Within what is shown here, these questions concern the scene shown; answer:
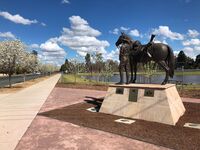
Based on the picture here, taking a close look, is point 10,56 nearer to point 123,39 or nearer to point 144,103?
point 123,39

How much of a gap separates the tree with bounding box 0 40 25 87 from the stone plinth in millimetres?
14212

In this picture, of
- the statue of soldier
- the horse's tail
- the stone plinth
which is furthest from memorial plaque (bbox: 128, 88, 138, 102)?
the horse's tail

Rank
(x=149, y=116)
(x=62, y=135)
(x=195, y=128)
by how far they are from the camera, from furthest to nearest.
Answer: (x=149, y=116)
(x=195, y=128)
(x=62, y=135)

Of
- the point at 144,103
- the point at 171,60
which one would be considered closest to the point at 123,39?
the point at 171,60

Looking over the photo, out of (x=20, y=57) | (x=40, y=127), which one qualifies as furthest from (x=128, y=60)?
(x=20, y=57)

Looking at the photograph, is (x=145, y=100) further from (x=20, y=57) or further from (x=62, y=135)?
(x=20, y=57)

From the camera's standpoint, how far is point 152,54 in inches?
328

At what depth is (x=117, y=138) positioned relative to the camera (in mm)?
5543

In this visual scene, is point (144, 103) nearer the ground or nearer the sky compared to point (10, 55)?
nearer the ground

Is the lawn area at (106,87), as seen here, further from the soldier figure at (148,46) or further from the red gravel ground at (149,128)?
the soldier figure at (148,46)

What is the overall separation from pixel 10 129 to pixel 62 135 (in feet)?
6.23

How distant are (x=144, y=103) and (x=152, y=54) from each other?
1.99 m

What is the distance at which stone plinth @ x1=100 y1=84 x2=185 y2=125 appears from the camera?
7103mm

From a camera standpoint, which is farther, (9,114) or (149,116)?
(9,114)
